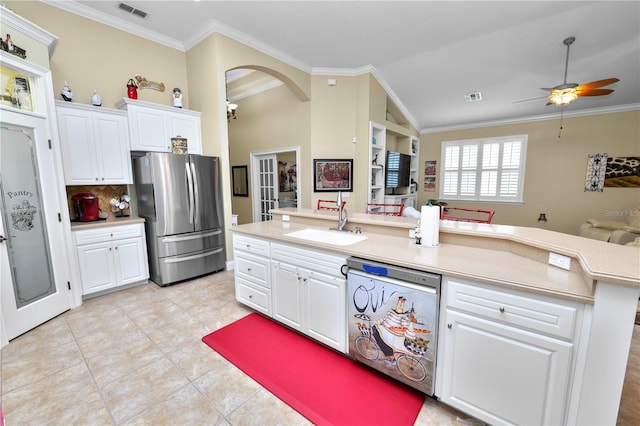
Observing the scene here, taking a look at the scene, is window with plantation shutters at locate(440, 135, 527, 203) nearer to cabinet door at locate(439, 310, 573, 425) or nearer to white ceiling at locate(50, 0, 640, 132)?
white ceiling at locate(50, 0, 640, 132)

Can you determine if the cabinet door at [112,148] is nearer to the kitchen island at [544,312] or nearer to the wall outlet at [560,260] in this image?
the kitchen island at [544,312]

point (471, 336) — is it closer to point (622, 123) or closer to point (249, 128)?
point (249, 128)

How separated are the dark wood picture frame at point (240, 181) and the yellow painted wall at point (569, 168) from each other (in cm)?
620

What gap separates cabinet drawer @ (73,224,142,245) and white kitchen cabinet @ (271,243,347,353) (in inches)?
88.0

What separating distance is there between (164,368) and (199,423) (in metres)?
0.66

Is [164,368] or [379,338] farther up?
[379,338]

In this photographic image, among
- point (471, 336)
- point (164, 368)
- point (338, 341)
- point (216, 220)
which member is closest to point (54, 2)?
point (216, 220)

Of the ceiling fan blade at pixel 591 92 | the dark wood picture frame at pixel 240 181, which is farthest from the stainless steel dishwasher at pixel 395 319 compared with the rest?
the dark wood picture frame at pixel 240 181

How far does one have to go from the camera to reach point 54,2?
3.09 m

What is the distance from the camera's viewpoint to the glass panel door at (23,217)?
2293mm

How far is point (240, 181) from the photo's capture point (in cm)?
629

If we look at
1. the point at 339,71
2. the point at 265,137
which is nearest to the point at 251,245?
the point at 265,137

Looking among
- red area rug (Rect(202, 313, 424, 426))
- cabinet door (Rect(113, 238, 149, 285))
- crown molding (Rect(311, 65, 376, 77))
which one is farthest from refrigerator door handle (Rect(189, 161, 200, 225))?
crown molding (Rect(311, 65, 376, 77))

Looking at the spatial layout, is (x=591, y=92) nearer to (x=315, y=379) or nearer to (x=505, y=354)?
(x=505, y=354)
